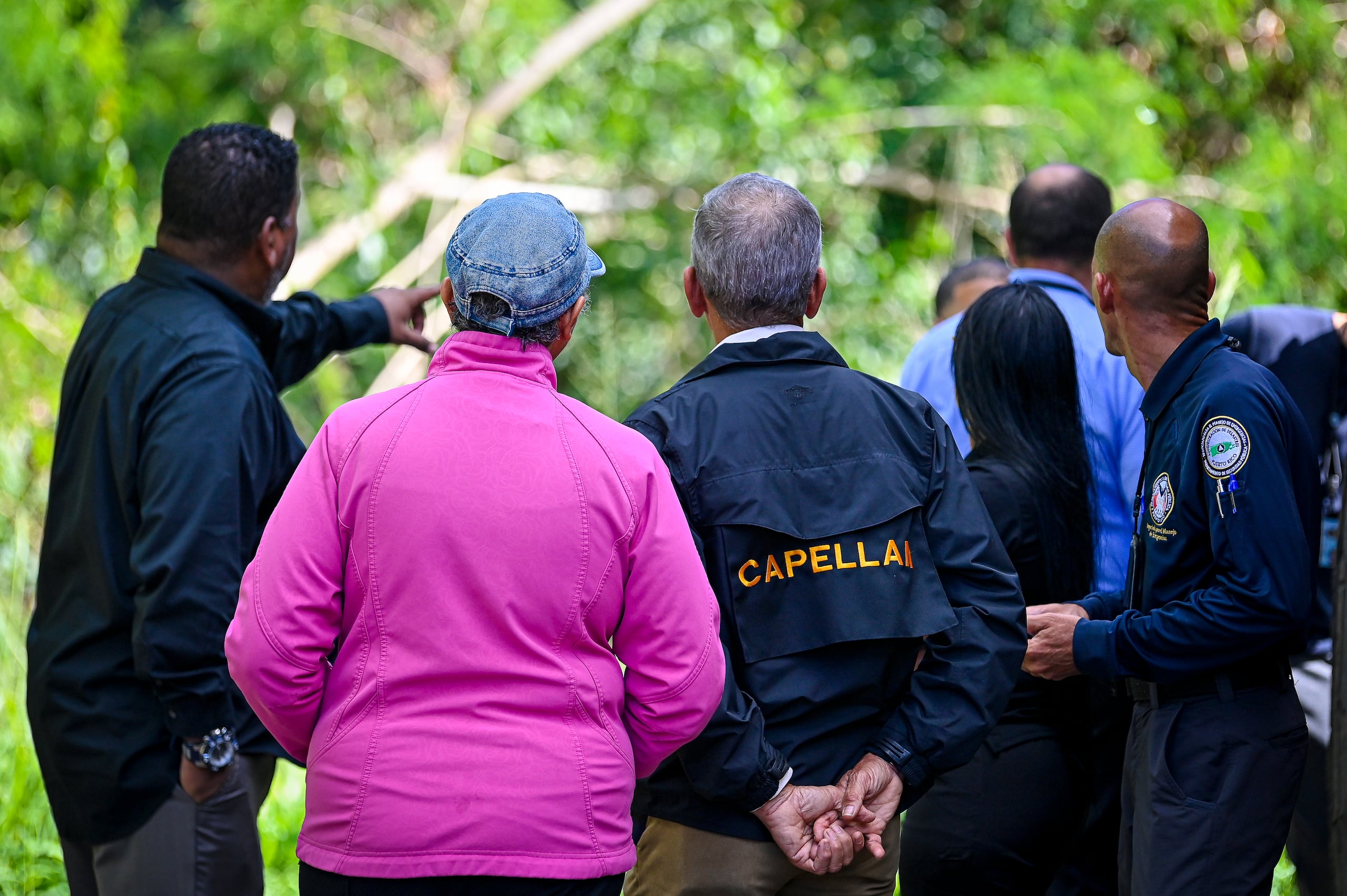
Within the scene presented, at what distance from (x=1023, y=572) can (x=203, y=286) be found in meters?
1.88

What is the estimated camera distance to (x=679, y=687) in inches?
77.2

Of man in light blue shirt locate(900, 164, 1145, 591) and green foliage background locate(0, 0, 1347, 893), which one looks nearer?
man in light blue shirt locate(900, 164, 1145, 591)

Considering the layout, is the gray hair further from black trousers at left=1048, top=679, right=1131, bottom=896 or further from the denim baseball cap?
black trousers at left=1048, top=679, right=1131, bottom=896

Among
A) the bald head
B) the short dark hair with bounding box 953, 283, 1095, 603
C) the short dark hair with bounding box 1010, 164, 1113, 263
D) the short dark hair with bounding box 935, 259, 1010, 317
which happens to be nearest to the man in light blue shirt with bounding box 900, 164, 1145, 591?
the short dark hair with bounding box 1010, 164, 1113, 263

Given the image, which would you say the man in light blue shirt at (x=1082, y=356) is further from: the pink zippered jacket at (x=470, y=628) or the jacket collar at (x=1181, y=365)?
the pink zippered jacket at (x=470, y=628)

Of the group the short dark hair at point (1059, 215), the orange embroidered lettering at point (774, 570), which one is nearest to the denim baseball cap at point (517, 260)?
the orange embroidered lettering at point (774, 570)

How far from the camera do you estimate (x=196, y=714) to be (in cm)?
262

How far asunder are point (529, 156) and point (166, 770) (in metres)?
6.08

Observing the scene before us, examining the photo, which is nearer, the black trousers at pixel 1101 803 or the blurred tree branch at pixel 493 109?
the black trousers at pixel 1101 803

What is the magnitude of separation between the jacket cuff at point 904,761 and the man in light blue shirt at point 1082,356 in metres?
0.96

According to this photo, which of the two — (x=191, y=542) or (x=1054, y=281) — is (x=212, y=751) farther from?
(x=1054, y=281)

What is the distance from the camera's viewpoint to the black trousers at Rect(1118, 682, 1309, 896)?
7.75 feet

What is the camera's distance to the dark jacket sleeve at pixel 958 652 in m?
2.26

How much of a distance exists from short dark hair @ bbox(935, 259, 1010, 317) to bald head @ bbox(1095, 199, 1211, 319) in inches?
74.9
